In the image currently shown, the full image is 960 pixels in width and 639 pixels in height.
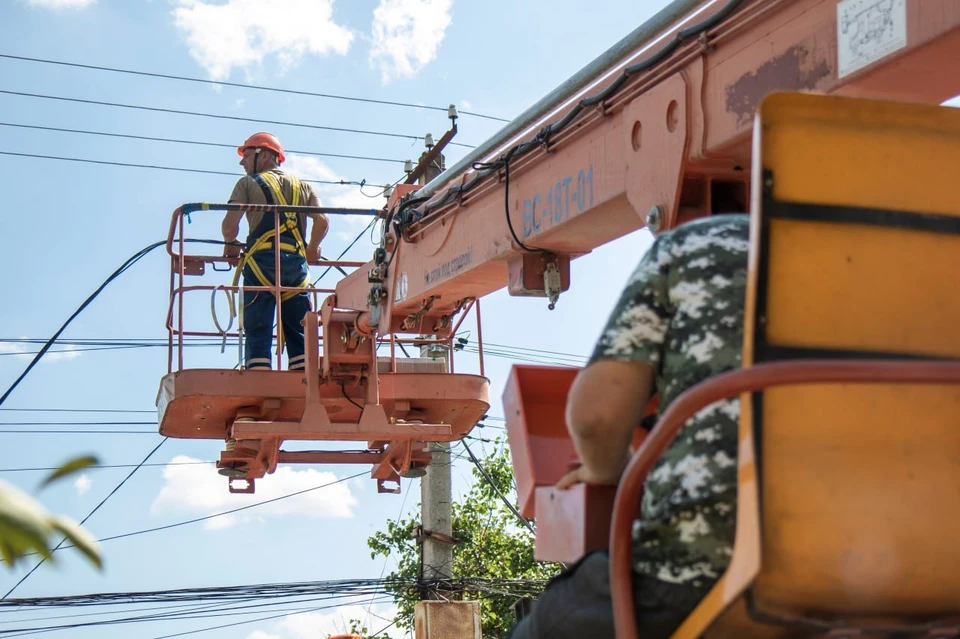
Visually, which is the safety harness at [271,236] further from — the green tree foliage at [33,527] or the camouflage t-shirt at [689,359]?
the green tree foliage at [33,527]

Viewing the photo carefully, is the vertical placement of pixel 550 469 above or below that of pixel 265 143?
below

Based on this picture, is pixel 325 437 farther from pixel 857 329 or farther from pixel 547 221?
pixel 857 329

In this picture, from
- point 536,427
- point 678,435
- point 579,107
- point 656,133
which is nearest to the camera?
point 678,435

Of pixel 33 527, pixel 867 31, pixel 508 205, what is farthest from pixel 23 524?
pixel 508 205

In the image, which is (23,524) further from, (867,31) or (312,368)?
(312,368)

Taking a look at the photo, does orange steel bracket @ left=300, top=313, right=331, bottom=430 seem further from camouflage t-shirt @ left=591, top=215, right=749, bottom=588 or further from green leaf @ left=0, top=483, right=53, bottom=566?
green leaf @ left=0, top=483, right=53, bottom=566

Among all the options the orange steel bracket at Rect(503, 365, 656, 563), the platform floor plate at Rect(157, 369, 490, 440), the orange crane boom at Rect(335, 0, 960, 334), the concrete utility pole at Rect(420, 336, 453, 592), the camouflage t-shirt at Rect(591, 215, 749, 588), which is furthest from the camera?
the concrete utility pole at Rect(420, 336, 453, 592)

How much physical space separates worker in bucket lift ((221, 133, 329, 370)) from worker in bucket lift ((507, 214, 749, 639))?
22.9 feet

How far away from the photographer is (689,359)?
2459 mm

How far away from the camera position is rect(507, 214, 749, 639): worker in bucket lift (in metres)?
2.34

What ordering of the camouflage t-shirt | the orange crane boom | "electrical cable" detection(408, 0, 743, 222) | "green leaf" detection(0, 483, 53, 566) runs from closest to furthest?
"green leaf" detection(0, 483, 53, 566), the camouflage t-shirt, the orange crane boom, "electrical cable" detection(408, 0, 743, 222)

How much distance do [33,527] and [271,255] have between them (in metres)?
→ 8.80

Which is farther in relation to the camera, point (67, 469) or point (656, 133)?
point (656, 133)

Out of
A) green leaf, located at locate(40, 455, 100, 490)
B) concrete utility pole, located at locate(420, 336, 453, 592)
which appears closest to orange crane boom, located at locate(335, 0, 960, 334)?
green leaf, located at locate(40, 455, 100, 490)
